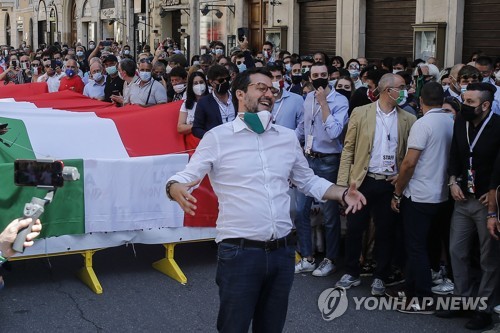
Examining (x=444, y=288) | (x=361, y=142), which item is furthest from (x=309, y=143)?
(x=444, y=288)

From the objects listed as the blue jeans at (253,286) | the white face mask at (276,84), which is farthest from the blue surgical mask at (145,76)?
the blue jeans at (253,286)

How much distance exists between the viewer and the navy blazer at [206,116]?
7367mm

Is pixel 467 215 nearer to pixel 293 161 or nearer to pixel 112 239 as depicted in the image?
pixel 293 161

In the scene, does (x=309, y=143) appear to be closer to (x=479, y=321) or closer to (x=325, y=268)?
(x=325, y=268)

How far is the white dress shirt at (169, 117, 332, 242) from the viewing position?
4355 millimetres

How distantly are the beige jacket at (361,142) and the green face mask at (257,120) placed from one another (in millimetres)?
2191

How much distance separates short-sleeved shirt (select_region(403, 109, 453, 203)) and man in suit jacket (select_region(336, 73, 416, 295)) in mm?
276

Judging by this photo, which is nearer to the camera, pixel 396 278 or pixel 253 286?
pixel 253 286

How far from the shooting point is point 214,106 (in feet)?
24.3

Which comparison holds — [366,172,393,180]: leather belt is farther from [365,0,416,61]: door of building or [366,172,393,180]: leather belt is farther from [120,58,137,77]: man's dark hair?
[365,0,416,61]: door of building

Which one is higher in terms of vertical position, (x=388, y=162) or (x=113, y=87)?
(x=113, y=87)

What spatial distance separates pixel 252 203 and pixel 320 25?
50.4ft

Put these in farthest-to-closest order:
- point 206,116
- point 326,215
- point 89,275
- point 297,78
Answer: point 297,78 → point 206,116 → point 326,215 → point 89,275

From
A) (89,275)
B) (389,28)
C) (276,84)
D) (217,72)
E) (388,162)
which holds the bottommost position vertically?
(89,275)
